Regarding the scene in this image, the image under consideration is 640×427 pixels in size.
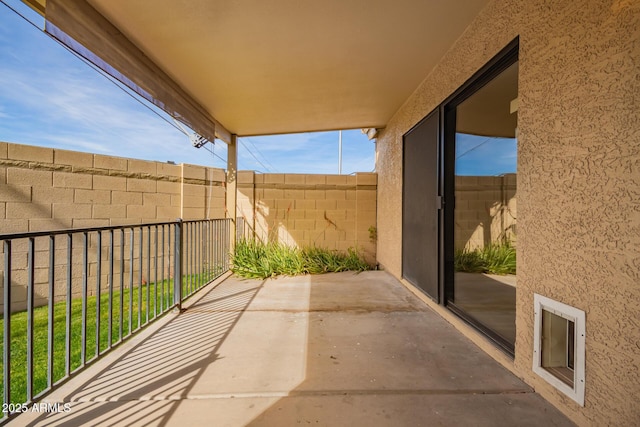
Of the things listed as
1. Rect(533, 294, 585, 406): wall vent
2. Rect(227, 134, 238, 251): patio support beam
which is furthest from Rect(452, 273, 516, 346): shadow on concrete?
Rect(227, 134, 238, 251): patio support beam

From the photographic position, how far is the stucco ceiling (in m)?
2.00

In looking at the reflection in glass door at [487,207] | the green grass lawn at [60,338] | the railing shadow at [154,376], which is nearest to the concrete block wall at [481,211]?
the reflection in glass door at [487,207]

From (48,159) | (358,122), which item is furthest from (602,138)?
(48,159)

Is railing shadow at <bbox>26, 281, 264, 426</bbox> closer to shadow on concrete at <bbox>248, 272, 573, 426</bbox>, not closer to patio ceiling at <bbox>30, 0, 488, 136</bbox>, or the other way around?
shadow on concrete at <bbox>248, 272, 573, 426</bbox>

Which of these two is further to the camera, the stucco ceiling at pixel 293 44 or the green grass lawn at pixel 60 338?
the stucco ceiling at pixel 293 44

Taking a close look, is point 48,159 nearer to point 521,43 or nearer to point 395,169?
point 395,169

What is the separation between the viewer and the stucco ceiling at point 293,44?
2004 mm

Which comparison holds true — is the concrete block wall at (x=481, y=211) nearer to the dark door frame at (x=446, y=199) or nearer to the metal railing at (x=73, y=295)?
the dark door frame at (x=446, y=199)

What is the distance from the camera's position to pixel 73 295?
3.80 meters

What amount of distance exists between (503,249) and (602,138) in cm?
279

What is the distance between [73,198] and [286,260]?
3.05 meters

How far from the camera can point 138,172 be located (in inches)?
175

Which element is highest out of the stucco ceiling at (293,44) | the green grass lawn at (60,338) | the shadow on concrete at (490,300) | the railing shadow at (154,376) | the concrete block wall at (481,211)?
the stucco ceiling at (293,44)

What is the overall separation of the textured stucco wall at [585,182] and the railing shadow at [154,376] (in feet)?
6.36
